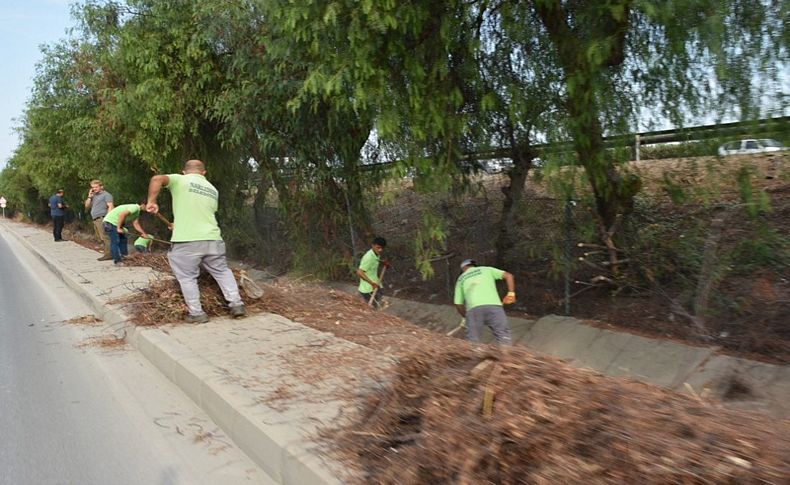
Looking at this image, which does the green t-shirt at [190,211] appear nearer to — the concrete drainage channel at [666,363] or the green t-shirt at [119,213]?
the concrete drainage channel at [666,363]

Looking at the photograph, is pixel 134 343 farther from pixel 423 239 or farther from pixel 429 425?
pixel 429 425

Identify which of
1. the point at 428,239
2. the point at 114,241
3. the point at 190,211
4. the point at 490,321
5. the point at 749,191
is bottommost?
the point at 490,321

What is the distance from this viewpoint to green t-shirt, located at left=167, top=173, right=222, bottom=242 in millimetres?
6676

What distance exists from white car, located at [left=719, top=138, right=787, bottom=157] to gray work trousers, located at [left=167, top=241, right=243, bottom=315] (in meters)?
5.44

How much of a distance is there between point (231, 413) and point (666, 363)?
471cm

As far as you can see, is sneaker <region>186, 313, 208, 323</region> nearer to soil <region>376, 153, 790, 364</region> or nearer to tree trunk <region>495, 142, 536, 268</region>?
soil <region>376, 153, 790, 364</region>

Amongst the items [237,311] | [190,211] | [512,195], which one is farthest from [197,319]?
[512,195]

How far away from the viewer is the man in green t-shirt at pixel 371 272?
30.8ft

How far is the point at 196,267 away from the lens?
6.77 metres

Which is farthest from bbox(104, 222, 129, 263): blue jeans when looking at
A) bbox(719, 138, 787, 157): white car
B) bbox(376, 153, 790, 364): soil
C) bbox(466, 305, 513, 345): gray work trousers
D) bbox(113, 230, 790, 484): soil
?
bbox(719, 138, 787, 157): white car

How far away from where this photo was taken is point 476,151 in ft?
28.0

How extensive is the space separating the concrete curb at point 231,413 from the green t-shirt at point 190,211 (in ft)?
3.63

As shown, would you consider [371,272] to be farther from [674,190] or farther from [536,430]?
[536,430]

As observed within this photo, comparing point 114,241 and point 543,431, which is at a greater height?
point 114,241
